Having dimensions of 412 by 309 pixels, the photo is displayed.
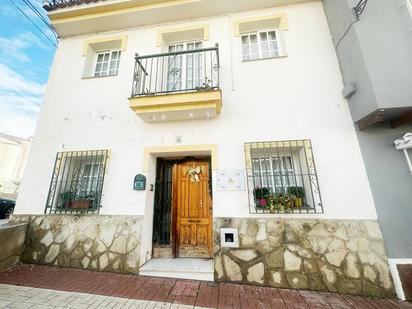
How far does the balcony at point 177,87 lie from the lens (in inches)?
167

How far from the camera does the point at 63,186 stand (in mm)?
4949

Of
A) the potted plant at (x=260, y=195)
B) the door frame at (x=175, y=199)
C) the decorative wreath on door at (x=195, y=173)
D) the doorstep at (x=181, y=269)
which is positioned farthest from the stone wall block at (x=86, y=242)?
the potted plant at (x=260, y=195)

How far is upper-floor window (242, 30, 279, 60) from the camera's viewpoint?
17.1ft

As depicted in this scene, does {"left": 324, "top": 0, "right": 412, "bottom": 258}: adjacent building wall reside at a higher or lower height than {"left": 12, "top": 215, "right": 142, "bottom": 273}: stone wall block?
higher

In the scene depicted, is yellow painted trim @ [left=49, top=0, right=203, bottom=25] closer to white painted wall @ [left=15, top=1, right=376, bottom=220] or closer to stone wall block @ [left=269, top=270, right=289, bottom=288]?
white painted wall @ [left=15, top=1, right=376, bottom=220]

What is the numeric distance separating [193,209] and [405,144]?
15.5 feet

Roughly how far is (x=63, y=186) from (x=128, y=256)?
9.10 ft

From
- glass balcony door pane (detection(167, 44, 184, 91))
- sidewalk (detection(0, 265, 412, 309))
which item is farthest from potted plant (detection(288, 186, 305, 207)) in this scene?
glass balcony door pane (detection(167, 44, 184, 91))

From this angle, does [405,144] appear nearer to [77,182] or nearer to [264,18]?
[264,18]

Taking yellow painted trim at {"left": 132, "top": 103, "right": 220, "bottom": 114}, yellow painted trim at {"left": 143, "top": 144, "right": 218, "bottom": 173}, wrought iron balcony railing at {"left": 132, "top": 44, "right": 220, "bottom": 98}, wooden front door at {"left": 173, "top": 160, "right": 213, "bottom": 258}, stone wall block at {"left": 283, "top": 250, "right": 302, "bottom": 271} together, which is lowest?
stone wall block at {"left": 283, "top": 250, "right": 302, "bottom": 271}

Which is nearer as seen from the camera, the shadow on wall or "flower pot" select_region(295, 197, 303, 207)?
"flower pot" select_region(295, 197, 303, 207)

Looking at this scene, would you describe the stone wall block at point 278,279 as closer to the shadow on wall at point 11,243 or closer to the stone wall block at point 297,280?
the stone wall block at point 297,280

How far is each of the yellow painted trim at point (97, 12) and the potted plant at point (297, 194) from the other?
597cm

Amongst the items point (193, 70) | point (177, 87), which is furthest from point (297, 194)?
point (193, 70)
